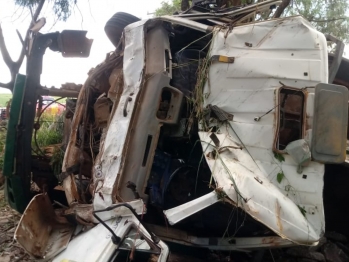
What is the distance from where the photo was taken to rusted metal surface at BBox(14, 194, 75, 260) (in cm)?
315

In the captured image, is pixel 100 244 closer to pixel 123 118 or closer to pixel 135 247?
pixel 135 247

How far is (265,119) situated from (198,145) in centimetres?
80

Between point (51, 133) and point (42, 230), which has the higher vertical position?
point (51, 133)

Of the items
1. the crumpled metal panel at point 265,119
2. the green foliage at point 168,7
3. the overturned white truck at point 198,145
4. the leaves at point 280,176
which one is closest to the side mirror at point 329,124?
the overturned white truck at point 198,145

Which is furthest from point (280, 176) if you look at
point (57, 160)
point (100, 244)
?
point (57, 160)

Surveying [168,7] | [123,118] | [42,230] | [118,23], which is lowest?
[42,230]

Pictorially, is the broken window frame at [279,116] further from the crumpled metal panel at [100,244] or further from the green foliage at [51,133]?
the green foliage at [51,133]

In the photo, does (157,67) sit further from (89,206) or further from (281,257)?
(281,257)

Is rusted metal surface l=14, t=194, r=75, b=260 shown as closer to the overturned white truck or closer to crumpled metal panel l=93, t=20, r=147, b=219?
the overturned white truck

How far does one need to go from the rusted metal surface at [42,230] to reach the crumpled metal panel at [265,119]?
56.6 inches

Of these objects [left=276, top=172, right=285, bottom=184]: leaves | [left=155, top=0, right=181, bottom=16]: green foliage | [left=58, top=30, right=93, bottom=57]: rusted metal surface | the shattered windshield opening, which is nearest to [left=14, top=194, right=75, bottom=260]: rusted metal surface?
[left=58, top=30, right=93, bottom=57]: rusted metal surface

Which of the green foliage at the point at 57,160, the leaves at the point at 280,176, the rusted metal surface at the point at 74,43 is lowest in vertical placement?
the green foliage at the point at 57,160

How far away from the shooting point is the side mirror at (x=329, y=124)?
2.66 metres

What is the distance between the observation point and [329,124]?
8.83 ft
